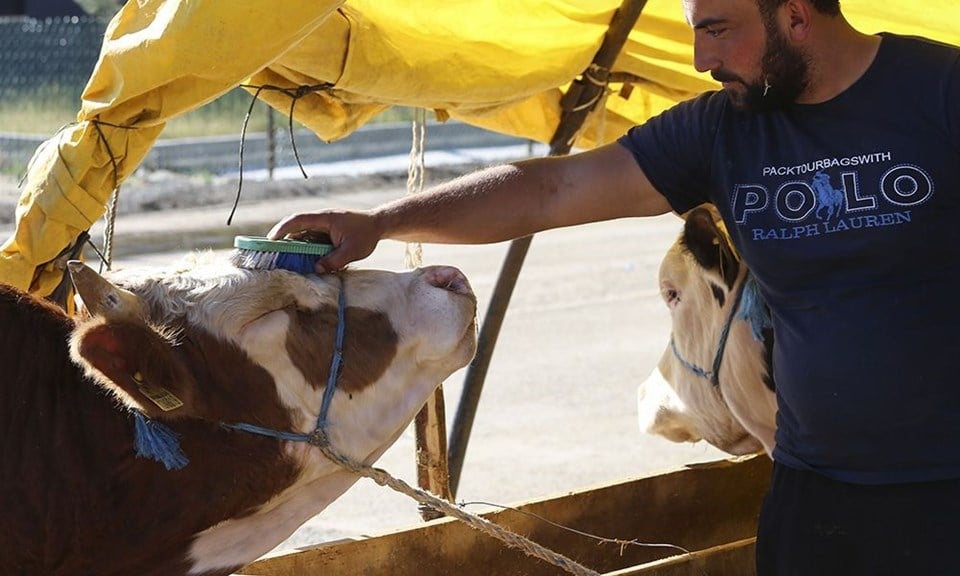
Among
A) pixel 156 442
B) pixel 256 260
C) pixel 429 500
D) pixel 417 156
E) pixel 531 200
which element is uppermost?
pixel 417 156

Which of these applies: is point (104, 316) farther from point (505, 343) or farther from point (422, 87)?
point (505, 343)

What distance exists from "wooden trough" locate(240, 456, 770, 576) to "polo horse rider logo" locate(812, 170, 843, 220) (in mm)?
1091

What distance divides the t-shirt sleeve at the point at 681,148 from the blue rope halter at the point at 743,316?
69cm

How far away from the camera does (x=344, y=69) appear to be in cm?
335

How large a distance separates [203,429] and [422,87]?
1364 mm

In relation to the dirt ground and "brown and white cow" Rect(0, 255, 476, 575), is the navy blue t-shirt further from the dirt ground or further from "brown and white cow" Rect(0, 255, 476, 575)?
the dirt ground

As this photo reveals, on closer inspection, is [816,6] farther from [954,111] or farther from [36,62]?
[36,62]

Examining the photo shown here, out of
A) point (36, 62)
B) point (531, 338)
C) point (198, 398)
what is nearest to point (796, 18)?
point (198, 398)

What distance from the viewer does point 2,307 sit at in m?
2.54

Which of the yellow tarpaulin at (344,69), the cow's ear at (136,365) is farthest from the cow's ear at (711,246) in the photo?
the cow's ear at (136,365)

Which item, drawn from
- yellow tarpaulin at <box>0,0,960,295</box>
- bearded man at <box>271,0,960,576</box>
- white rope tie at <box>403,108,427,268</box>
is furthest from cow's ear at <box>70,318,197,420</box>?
white rope tie at <box>403,108,427,268</box>

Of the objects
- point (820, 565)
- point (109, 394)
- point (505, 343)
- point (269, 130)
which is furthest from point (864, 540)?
point (269, 130)

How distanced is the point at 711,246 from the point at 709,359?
1.12 ft

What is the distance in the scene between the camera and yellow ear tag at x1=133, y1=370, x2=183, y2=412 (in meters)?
2.36
